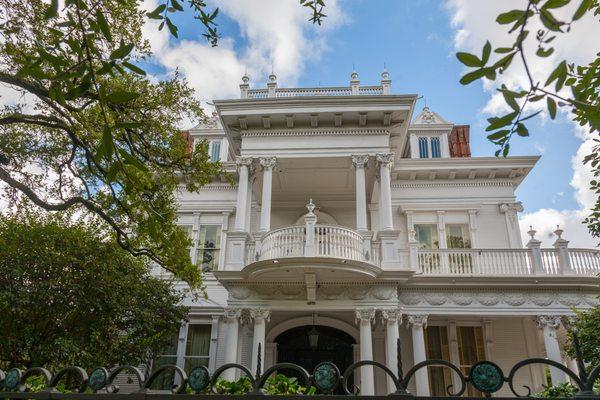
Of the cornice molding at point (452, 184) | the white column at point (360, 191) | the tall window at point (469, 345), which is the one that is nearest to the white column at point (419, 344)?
the tall window at point (469, 345)

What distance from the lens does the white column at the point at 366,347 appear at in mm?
11429

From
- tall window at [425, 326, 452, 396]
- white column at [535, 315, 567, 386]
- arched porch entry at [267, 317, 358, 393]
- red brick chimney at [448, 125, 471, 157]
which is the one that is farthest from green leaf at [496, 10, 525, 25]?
red brick chimney at [448, 125, 471, 157]

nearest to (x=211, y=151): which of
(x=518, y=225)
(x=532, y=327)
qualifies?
(x=518, y=225)

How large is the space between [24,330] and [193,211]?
25.0 ft

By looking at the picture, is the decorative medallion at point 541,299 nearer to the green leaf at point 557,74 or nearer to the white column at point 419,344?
the white column at point 419,344

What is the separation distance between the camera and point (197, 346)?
15562 millimetres

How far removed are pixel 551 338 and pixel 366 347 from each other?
5.46 meters

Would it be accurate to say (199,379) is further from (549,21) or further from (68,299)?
(68,299)

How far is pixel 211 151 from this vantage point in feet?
62.9

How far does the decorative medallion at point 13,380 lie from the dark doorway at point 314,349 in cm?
1300

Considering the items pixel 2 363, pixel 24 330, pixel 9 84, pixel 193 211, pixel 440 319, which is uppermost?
pixel 193 211

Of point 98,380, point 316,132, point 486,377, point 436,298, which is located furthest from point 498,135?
point 316,132

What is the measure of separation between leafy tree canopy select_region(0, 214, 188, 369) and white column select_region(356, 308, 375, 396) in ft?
18.7

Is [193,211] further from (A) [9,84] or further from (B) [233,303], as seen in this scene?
(A) [9,84]
